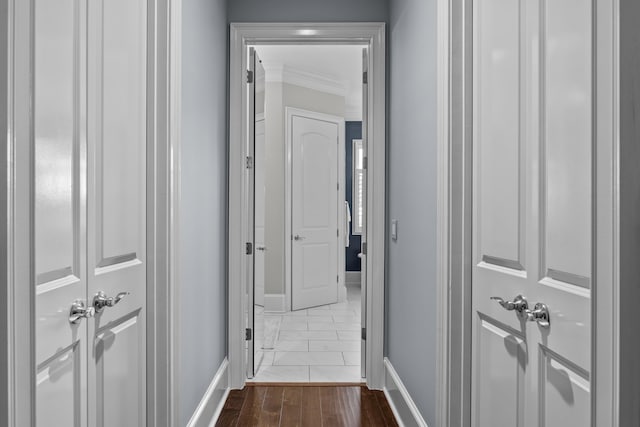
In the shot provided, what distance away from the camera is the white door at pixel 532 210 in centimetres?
112

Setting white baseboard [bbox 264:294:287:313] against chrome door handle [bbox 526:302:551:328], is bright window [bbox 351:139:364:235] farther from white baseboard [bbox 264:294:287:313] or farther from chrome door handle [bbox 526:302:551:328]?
chrome door handle [bbox 526:302:551:328]

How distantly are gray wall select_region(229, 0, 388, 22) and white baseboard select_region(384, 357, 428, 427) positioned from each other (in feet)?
7.06

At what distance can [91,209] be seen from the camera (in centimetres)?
134

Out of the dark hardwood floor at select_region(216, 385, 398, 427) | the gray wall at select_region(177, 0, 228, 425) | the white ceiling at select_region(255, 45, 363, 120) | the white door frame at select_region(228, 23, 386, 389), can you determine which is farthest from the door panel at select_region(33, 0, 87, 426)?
the white ceiling at select_region(255, 45, 363, 120)

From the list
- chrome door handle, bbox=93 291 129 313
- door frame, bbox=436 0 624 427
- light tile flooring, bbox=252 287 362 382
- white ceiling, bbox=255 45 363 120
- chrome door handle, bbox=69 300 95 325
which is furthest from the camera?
white ceiling, bbox=255 45 363 120

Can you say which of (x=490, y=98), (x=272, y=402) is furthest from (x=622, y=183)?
(x=272, y=402)

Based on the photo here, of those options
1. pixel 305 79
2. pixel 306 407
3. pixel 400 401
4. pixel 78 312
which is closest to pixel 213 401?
pixel 306 407

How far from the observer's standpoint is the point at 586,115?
3.52ft

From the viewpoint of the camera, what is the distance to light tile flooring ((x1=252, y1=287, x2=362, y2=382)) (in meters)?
3.40

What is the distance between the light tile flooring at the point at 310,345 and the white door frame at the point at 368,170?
373mm

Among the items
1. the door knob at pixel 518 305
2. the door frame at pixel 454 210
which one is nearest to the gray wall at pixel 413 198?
the door frame at pixel 454 210

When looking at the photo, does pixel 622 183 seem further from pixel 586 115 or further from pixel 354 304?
pixel 354 304

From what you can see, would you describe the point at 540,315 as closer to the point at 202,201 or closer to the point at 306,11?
the point at 202,201

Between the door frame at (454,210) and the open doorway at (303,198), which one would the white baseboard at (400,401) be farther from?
the open doorway at (303,198)
